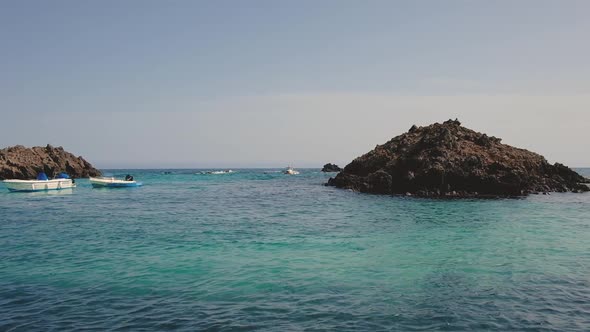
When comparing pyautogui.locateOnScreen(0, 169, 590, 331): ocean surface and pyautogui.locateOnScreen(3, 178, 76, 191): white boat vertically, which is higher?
pyautogui.locateOnScreen(3, 178, 76, 191): white boat

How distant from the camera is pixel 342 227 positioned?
28.6 m

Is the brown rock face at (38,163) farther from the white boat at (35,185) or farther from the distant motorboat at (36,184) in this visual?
the white boat at (35,185)

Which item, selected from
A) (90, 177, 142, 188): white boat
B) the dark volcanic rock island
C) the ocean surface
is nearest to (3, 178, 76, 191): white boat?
(90, 177, 142, 188): white boat

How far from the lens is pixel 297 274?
52.7 feet

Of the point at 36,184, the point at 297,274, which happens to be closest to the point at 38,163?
the point at 36,184

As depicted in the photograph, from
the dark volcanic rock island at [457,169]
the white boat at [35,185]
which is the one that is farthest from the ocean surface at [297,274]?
the white boat at [35,185]

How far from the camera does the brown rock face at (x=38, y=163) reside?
10088 cm

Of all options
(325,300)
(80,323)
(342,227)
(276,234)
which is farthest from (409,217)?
(80,323)

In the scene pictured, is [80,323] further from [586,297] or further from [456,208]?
[456,208]

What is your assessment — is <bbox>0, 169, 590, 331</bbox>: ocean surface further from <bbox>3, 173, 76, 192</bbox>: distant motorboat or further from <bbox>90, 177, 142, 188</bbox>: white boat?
<bbox>90, 177, 142, 188</bbox>: white boat

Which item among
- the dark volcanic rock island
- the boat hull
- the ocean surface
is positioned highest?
the dark volcanic rock island

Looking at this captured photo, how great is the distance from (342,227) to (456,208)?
16043mm

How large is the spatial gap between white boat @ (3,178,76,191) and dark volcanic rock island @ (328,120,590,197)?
44179 mm

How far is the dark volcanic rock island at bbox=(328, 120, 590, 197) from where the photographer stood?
53.5 m
